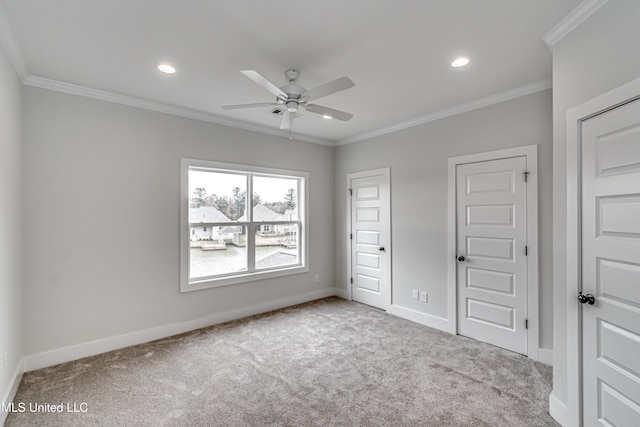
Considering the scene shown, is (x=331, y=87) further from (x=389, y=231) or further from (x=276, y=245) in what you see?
(x=276, y=245)

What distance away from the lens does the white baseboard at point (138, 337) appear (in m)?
2.77

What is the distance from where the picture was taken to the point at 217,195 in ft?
13.2

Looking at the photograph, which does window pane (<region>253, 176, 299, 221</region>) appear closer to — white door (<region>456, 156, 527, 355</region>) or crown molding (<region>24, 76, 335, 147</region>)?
crown molding (<region>24, 76, 335, 147</region>)

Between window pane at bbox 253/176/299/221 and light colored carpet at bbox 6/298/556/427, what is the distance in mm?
1753

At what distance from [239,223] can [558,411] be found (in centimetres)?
374

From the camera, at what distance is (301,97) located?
238 centimetres

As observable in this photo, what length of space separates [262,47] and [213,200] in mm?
2289

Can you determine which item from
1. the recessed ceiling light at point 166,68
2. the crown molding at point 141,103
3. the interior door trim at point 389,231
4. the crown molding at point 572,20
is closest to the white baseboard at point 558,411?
the interior door trim at point 389,231

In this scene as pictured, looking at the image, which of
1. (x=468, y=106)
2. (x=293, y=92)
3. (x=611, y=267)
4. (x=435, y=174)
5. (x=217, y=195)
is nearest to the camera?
(x=611, y=267)

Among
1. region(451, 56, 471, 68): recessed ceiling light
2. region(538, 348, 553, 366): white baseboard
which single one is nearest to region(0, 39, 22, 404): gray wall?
region(451, 56, 471, 68): recessed ceiling light

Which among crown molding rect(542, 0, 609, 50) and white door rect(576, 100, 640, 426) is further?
crown molding rect(542, 0, 609, 50)

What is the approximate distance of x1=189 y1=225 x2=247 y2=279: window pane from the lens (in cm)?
383

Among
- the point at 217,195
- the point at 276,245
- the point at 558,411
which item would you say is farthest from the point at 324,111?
the point at 558,411

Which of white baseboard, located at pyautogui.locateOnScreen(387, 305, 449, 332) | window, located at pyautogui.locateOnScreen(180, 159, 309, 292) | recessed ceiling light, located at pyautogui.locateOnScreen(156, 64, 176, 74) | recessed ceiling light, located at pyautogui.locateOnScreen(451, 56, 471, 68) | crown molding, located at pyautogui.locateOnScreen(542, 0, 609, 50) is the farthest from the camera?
window, located at pyautogui.locateOnScreen(180, 159, 309, 292)
